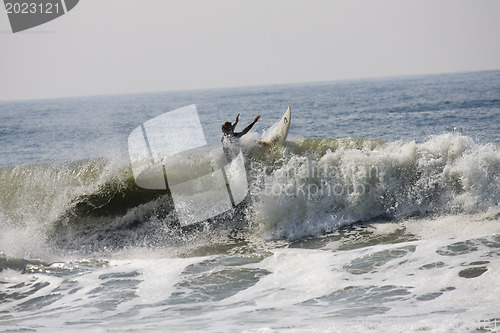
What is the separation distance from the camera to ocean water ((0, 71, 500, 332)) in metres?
6.00

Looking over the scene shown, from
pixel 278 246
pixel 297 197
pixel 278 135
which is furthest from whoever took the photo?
pixel 278 135

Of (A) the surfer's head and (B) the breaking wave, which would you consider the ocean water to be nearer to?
(B) the breaking wave

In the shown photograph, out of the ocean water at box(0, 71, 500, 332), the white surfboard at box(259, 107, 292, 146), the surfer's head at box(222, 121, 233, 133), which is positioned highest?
the surfer's head at box(222, 121, 233, 133)

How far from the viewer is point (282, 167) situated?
10812mm

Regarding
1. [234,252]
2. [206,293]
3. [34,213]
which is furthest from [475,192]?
[34,213]

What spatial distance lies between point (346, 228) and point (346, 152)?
1.97 m

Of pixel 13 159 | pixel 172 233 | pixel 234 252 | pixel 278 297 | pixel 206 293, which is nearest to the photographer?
pixel 278 297

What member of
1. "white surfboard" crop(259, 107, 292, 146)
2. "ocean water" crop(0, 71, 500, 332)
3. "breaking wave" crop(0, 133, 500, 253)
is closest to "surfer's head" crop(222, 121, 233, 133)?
"ocean water" crop(0, 71, 500, 332)

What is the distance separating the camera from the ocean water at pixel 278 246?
6.00 meters

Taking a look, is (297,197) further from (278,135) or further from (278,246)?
(278,135)

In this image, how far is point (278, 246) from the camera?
912 cm

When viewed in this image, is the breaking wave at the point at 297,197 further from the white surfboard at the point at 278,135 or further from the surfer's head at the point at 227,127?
the surfer's head at the point at 227,127

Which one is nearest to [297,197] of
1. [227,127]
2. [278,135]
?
[227,127]

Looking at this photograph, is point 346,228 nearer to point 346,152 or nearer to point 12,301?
point 346,152
